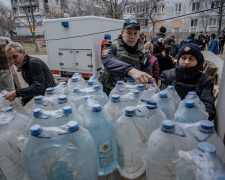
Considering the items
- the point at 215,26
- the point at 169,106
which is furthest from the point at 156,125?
the point at 215,26

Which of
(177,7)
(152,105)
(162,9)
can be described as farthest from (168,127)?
(162,9)

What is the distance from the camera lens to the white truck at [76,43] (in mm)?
6066

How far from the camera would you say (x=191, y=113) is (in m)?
1.35

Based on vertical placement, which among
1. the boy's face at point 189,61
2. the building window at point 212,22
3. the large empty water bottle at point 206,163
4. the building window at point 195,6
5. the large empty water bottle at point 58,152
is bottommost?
the large empty water bottle at point 58,152

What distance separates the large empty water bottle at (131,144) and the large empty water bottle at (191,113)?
1.16 feet

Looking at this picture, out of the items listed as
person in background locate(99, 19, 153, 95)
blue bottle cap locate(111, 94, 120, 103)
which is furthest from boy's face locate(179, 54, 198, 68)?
blue bottle cap locate(111, 94, 120, 103)

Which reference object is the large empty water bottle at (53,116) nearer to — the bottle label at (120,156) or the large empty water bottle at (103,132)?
the large empty water bottle at (103,132)

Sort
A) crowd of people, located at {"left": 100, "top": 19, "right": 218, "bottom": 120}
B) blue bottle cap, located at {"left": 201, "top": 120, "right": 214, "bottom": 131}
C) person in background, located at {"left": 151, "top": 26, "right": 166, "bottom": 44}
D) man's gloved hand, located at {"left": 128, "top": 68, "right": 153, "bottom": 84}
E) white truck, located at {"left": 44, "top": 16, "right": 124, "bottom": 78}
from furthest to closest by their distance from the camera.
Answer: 1. white truck, located at {"left": 44, "top": 16, "right": 124, "bottom": 78}
2. person in background, located at {"left": 151, "top": 26, "right": 166, "bottom": 44}
3. crowd of people, located at {"left": 100, "top": 19, "right": 218, "bottom": 120}
4. man's gloved hand, located at {"left": 128, "top": 68, "right": 153, "bottom": 84}
5. blue bottle cap, located at {"left": 201, "top": 120, "right": 214, "bottom": 131}

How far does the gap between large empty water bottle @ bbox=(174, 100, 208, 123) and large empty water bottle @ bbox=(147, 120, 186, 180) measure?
42 centimetres

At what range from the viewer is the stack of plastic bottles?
3.95 ft

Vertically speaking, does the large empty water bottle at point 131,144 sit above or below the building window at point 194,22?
below

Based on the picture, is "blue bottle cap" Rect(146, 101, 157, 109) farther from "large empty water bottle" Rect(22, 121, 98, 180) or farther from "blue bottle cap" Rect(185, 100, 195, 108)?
"large empty water bottle" Rect(22, 121, 98, 180)

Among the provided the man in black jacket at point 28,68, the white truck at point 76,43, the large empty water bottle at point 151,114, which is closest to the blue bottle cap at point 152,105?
the large empty water bottle at point 151,114

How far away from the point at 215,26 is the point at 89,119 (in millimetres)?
40495
